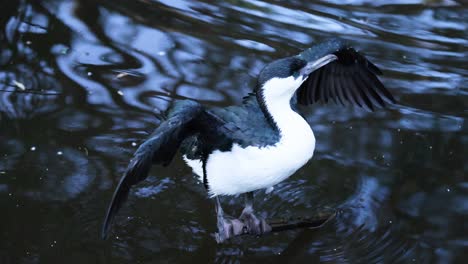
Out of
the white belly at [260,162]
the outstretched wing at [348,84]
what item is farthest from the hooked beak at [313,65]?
the outstretched wing at [348,84]

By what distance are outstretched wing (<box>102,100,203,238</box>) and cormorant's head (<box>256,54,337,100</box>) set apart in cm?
35

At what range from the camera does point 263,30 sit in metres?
5.87

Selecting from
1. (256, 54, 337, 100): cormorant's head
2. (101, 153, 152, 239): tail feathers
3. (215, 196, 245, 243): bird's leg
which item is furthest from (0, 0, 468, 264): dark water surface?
(256, 54, 337, 100): cormorant's head

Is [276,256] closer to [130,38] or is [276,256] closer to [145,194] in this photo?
[145,194]

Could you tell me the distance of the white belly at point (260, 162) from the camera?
337 cm

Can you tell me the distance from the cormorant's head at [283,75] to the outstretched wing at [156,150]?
35cm

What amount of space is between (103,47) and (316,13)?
170 cm

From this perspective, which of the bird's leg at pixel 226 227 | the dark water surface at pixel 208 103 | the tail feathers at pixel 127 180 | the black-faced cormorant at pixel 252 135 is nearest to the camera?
the tail feathers at pixel 127 180

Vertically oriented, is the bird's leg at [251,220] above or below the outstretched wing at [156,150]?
below

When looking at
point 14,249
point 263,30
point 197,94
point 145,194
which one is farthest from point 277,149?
point 263,30

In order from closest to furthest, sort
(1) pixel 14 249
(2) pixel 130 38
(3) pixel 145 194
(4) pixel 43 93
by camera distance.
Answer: (1) pixel 14 249, (3) pixel 145 194, (4) pixel 43 93, (2) pixel 130 38

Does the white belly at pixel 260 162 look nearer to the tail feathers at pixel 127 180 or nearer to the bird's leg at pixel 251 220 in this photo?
the bird's leg at pixel 251 220

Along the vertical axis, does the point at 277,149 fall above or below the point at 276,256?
above

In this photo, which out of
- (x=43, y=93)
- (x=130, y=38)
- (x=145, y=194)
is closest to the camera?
(x=145, y=194)
